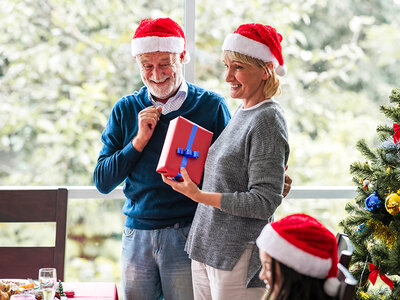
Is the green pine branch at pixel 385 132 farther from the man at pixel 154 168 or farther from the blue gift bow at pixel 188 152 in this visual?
the blue gift bow at pixel 188 152

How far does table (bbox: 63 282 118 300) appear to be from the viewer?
1.90 metres

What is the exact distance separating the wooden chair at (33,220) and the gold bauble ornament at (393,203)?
1460 mm

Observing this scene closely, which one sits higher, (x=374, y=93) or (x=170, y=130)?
(x=374, y=93)

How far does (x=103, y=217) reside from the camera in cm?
300

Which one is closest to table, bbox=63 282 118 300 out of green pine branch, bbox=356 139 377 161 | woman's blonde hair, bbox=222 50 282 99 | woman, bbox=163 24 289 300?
woman, bbox=163 24 289 300

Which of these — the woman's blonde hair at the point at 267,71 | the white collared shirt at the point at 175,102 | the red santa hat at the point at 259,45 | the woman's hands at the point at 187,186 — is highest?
the red santa hat at the point at 259,45

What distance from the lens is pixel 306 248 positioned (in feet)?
4.42

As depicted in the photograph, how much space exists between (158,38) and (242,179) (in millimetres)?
749

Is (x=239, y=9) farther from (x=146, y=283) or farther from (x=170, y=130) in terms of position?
(x=146, y=283)

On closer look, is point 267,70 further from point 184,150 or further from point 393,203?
point 393,203

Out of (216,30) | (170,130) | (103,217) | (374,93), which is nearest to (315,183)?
(374,93)

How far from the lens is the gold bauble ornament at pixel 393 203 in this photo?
225 cm

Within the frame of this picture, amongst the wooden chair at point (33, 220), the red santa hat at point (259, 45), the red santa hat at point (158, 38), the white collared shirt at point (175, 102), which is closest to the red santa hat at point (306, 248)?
the red santa hat at point (259, 45)

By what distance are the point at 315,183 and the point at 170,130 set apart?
153cm
